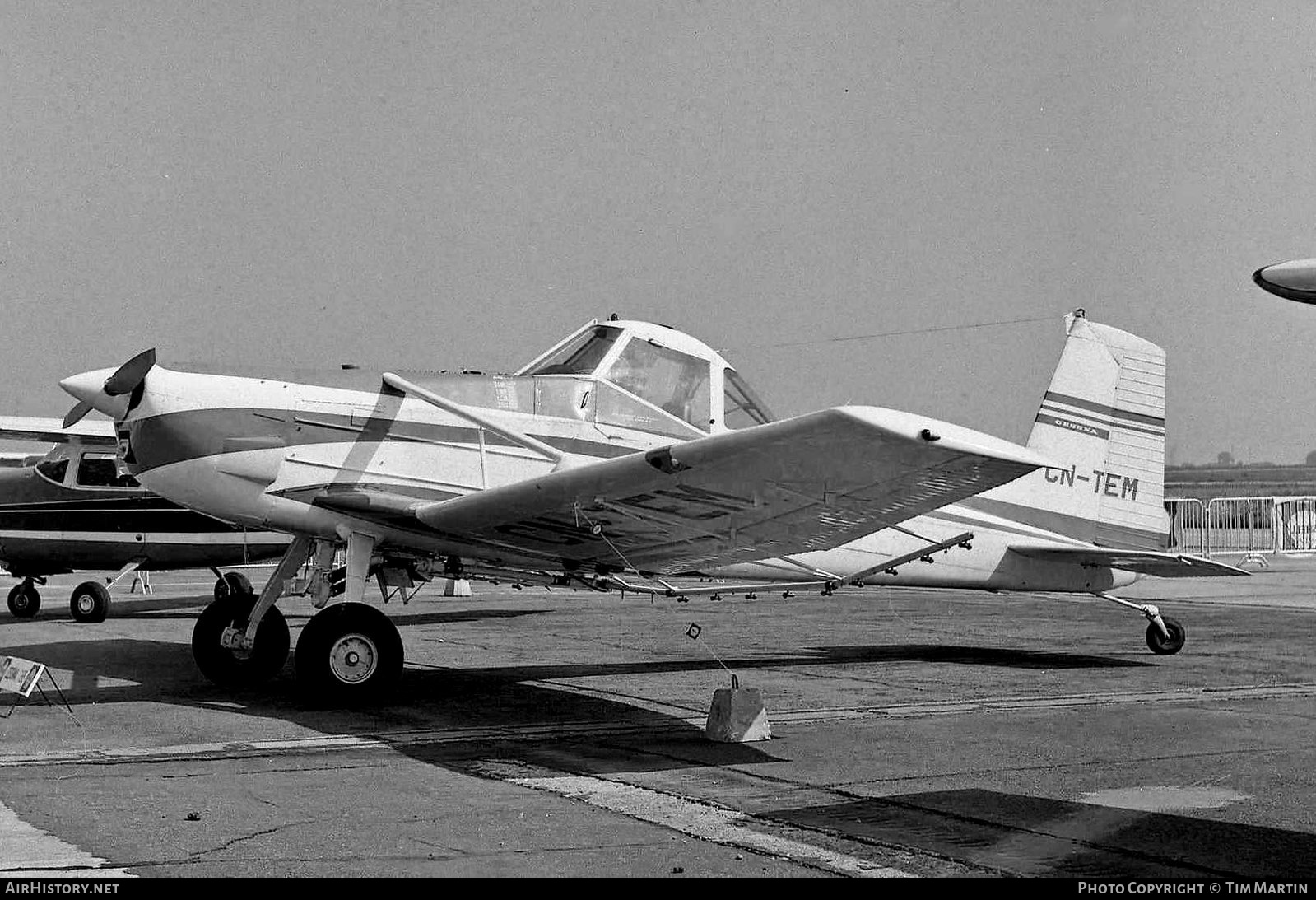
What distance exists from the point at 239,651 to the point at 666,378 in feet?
12.9

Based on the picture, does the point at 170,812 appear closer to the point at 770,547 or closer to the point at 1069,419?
the point at 770,547

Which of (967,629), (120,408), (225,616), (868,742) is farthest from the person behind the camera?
(967,629)

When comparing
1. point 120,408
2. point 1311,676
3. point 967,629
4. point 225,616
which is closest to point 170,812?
point 120,408

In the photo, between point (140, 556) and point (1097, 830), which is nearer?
point (1097, 830)

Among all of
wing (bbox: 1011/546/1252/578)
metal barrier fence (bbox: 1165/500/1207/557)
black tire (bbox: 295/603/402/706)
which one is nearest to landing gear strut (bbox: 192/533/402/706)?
black tire (bbox: 295/603/402/706)

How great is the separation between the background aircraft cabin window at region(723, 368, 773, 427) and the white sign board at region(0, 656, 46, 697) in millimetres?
4950

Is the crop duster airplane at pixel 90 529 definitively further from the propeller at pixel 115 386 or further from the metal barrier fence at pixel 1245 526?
the metal barrier fence at pixel 1245 526

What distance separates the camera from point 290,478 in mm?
9297

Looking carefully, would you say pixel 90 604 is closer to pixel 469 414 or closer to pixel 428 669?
pixel 428 669

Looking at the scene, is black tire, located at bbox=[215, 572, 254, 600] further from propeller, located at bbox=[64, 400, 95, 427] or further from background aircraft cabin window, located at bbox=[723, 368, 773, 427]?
background aircraft cabin window, located at bbox=[723, 368, 773, 427]

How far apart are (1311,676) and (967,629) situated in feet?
17.0

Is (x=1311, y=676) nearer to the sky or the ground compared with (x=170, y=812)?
nearer to the sky

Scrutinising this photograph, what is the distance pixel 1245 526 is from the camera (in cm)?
2894

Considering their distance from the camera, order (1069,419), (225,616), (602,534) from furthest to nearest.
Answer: (1069,419) → (225,616) → (602,534)
